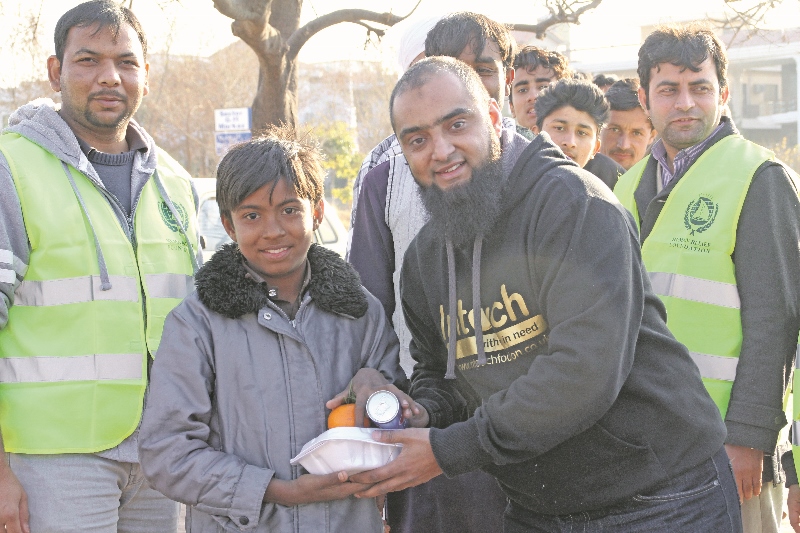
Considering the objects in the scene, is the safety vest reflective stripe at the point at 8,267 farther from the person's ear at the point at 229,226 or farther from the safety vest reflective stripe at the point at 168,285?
the person's ear at the point at 229,226

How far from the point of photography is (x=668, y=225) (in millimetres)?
3516

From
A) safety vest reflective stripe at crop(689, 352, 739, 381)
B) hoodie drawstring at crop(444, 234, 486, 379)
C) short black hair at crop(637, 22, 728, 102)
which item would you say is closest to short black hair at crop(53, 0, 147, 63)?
hoodie drawstring at crop(444, 234, 486, 379)

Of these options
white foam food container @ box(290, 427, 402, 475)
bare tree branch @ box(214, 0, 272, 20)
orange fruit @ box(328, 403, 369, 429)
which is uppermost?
bare tree branch @ box(214, 0, 272, 20)

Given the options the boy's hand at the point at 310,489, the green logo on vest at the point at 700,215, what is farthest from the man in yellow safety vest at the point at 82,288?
the green logo on vest at the point at 700,215

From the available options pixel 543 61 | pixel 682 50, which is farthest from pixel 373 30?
pixel 682 50

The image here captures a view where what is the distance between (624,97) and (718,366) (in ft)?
9.40

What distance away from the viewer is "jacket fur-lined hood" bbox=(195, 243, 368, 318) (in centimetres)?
282

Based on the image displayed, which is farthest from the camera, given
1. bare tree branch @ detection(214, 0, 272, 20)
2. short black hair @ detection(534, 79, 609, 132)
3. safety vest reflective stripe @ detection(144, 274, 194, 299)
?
bare tree branch @ detection(214, 0, 272, 20)

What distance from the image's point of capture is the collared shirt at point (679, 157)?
3670 mm

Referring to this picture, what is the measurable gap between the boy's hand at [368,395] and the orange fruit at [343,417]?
2 centimetres

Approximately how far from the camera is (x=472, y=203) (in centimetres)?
261

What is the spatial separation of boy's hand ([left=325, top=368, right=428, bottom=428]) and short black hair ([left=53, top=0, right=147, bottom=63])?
71.6 inches

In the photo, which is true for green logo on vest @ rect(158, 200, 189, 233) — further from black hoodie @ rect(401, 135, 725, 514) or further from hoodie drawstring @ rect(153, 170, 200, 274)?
black hoodie @ rect(401, 135, 725, 514)

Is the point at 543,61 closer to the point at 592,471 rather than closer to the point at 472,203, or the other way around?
the point at 472,203
